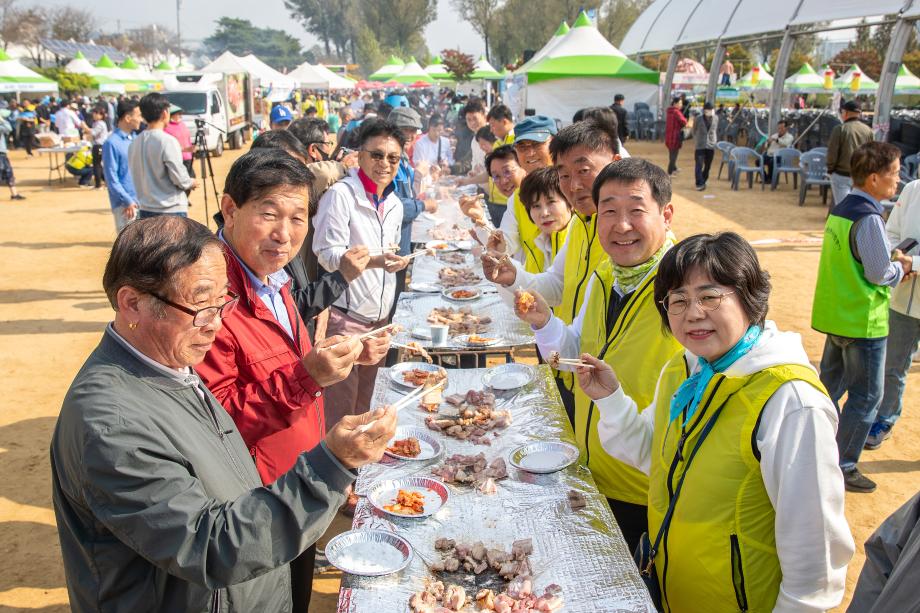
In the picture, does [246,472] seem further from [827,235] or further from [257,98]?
[257,98]

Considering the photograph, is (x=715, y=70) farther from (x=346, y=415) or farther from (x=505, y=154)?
(x=346, y=415)

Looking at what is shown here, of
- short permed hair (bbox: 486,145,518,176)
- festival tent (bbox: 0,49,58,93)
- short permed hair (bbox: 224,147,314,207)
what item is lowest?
short permed hair (bbox: 224,147,314,207)

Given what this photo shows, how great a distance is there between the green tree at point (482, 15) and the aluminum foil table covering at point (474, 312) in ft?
173

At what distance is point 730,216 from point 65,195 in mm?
15925

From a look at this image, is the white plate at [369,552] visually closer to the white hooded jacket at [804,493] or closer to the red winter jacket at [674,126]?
the white hooded jacket at [804,493]

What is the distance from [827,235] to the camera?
14.6ft

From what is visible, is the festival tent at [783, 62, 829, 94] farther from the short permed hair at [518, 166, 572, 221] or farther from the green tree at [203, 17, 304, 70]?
the green tree at [203, 17, 304, 70]

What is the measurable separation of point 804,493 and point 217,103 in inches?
993

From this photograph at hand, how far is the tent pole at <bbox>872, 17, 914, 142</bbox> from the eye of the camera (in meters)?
13.5

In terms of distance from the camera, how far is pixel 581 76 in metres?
19.2

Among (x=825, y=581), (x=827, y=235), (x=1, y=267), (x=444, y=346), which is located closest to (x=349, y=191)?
(x=444, y=346)

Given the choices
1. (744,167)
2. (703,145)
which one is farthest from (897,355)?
(744,167)

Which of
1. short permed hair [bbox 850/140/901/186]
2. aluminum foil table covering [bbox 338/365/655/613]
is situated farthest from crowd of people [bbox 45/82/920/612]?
short permed hair [bbox 850/140/901/186]

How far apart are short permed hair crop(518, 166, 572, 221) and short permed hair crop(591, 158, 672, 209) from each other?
1652 mm
